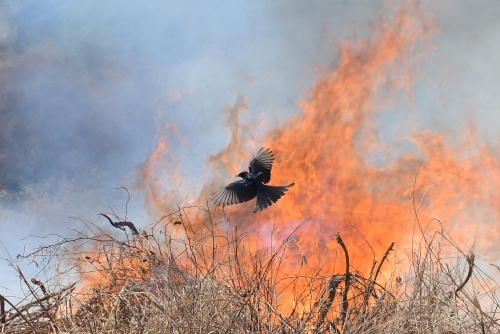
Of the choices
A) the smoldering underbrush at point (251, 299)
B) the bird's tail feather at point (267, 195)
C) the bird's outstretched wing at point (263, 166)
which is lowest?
the smoldering underbrush at point (251, 299)

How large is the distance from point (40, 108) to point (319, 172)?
4581 millimetres

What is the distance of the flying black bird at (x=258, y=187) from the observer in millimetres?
7145

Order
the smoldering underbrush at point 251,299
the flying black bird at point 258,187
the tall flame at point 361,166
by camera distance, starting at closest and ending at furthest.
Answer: the smoldering underbrush at point 251,299, the flying black bird at point 258,187, the tall flame at point 361,166

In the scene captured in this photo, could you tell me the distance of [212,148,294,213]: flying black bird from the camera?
7.14 metres

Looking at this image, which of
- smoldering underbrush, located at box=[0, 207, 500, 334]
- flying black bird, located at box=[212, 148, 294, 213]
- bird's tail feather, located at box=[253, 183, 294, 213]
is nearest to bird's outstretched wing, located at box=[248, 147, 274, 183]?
flying black bird, located at box=[212, 148, 294, 213]

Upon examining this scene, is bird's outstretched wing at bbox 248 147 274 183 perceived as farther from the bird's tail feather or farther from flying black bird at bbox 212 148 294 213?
the bird's tail feather

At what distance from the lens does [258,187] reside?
719 cm

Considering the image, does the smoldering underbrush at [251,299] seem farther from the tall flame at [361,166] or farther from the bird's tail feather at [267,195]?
the tall flame at [361,166]

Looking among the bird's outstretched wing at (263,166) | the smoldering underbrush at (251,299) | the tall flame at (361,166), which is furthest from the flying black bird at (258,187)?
the smoldering underbrush at (251,299)

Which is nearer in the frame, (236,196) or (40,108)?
(236,196)

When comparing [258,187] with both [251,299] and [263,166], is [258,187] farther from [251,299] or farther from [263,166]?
[251,299]

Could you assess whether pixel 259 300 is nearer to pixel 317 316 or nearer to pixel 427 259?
pixel 317 316

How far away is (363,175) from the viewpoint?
860cm

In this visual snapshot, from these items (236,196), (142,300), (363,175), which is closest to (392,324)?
(142,300)
